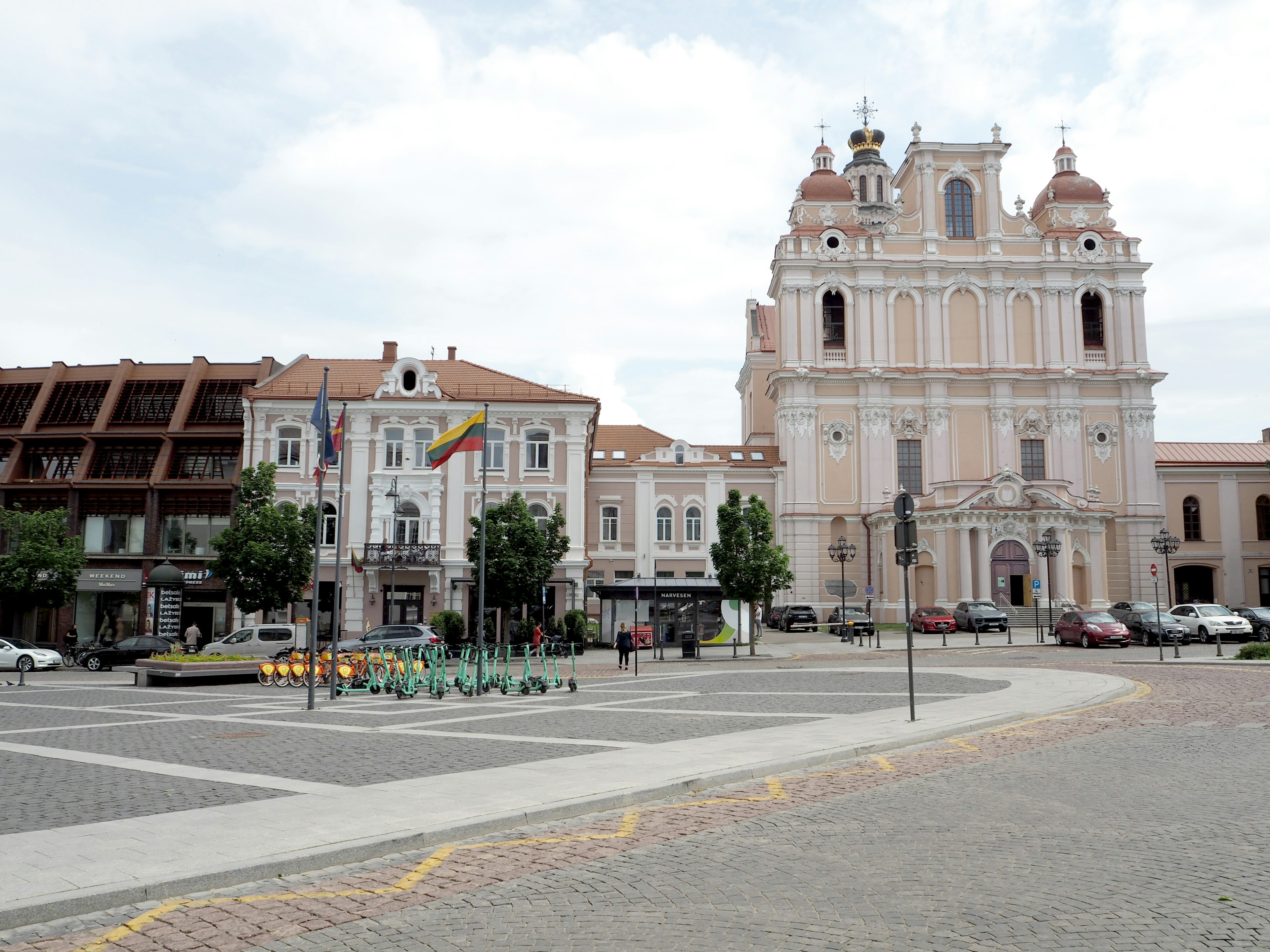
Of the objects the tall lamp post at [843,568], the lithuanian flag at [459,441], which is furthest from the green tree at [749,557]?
the lithuanian flag at [459,441]

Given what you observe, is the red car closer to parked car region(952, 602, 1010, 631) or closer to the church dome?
parked car region(952, 602, 1010, 631)

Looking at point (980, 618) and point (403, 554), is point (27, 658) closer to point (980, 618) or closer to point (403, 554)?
point (403, 554)

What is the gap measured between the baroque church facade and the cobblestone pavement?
2100 inches

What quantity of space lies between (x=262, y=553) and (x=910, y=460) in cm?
4131

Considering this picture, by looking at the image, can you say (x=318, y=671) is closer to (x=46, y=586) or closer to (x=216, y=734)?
(x=216, y=734)

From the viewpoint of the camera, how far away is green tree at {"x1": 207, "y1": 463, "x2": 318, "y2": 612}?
4162cm

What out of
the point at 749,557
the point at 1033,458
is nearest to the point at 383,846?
the point at 749,557

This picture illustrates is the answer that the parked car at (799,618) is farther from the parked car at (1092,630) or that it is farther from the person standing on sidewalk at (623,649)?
the person standing on sidewalk at (623,649)

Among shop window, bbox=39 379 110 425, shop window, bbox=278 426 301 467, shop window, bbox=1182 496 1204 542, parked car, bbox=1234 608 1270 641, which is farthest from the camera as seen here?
shop window, bbox=1182 496 1204 542

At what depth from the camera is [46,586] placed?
43.5m

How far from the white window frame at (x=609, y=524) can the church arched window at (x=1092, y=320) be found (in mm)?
33636

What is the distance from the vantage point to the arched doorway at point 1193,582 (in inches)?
2707

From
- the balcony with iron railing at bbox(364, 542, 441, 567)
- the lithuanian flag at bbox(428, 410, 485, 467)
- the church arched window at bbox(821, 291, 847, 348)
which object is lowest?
the balcony with iron railing at bbox(364, 542, 441, 567)

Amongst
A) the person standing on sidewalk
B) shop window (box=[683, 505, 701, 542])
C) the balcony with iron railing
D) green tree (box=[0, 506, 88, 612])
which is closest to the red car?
shop window (box=[683, 505, 701, 542])
